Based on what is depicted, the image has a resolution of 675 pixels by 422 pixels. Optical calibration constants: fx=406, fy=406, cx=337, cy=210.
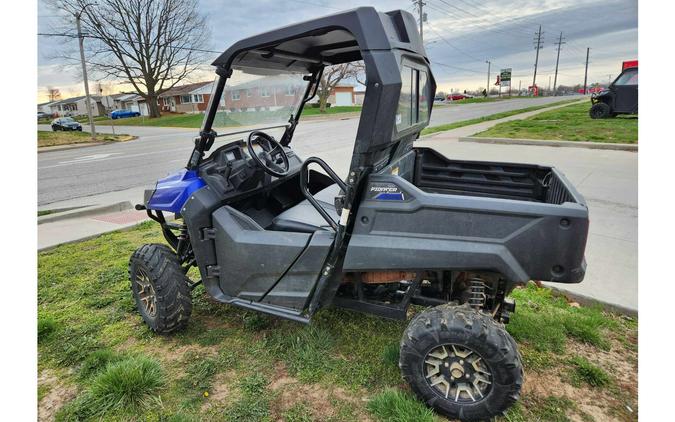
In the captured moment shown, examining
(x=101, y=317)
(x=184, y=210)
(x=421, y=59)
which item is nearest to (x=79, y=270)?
(x=101, y=317)

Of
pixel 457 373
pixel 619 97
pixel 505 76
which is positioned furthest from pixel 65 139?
pixel 505 76

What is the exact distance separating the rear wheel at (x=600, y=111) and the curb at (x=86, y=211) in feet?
53.8

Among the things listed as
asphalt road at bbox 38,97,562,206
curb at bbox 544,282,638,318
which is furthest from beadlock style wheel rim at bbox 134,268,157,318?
asphalt road at bbox 38,97,562,206

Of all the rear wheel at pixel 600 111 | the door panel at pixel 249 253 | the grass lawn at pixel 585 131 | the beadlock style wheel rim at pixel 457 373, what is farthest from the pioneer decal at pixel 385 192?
the rear wheel at pixel 600 111

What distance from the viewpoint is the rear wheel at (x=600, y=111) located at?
15.3 metres

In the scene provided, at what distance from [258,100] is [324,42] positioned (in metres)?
0.76

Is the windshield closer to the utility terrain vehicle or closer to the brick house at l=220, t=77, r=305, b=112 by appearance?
the brick house at l=220, t=77, r=305, b=112

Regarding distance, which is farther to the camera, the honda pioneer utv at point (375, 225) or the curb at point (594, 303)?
the curb at point (594, 303)

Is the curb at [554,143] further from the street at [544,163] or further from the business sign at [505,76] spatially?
the business sign at [505,76]

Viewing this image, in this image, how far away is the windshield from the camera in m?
2.83

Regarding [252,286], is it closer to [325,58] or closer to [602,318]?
[325,58]

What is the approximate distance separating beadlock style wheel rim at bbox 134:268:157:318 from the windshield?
1.25 metres

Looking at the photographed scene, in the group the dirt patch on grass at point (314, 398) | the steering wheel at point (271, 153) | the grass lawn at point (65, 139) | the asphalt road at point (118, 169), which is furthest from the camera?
the grass lawn at point (65, 139)

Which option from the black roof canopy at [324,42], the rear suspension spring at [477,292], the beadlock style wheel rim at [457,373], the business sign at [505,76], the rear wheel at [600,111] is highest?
the business sign at [505,76]
